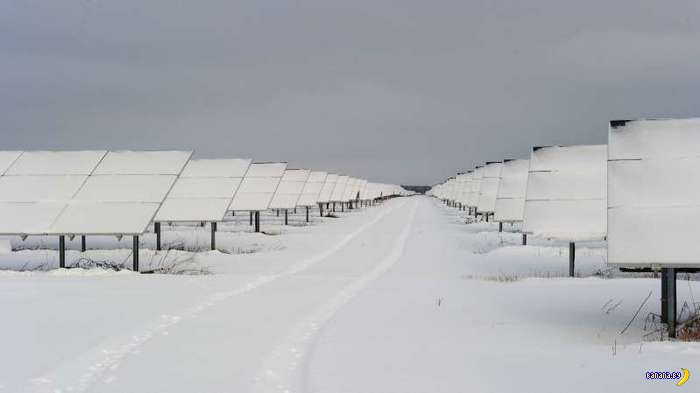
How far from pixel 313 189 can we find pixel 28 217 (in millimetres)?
31119

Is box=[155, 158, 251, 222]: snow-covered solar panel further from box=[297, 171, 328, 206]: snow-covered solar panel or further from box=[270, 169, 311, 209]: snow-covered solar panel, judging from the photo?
box=[297, 171, 328, 206]: snow-covered solar panel

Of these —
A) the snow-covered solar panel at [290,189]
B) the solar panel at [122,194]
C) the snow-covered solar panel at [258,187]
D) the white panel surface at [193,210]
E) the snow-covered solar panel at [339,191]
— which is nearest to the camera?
the solar panel at [122,194]

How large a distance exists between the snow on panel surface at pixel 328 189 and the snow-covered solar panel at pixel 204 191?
802 inches

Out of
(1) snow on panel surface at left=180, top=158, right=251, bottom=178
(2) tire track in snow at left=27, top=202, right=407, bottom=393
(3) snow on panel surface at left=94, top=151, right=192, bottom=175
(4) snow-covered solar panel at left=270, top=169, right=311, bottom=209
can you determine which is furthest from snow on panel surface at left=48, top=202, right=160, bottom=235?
(4) snow-covered solar panel at left=270, top=169, right=311, bottom=209

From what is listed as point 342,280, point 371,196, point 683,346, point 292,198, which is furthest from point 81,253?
point 371,196

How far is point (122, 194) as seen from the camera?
17.0 meters

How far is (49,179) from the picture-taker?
58.6 feet

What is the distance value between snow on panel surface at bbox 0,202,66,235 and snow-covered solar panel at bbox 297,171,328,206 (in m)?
24.4

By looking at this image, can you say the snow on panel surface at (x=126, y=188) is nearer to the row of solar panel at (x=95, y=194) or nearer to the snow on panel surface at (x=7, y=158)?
the row of solar panel at (x=95, y=194)

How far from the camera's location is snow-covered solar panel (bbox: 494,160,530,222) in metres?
25.3

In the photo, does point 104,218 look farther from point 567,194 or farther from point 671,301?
point 671,301

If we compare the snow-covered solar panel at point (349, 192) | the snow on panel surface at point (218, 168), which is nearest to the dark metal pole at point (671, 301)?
the snow on panel surface at point (218, 168)

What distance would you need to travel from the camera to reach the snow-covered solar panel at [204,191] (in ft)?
75.2

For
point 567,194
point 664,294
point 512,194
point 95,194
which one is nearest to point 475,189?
point 512,194
